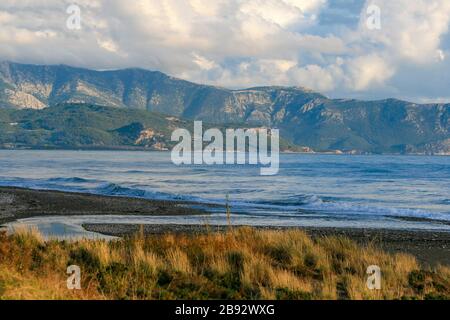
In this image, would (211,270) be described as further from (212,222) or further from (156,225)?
(212,222)

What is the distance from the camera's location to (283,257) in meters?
16.5

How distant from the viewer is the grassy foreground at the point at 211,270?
11531 mm

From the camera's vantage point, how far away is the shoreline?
22.7 m

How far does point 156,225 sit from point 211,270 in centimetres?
1549

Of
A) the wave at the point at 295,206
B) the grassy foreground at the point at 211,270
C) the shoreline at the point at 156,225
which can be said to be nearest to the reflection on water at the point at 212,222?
the shoreline at the point at 156,225

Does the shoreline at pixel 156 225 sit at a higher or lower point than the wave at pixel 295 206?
higher

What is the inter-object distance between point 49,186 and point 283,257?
48.3 meters

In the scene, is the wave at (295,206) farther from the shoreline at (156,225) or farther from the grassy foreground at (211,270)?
the grassy foreground at (211,270)

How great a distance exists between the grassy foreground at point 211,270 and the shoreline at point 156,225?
12.4 feet

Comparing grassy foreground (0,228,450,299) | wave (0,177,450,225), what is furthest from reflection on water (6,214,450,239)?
grassy foreground (0,228,450,299)

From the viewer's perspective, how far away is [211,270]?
45.9ft

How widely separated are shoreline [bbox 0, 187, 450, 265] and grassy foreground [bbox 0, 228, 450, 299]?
3789 mm
